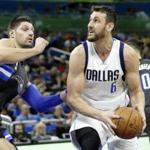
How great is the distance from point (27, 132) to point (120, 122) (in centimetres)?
564

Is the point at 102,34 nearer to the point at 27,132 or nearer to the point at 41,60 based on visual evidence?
the point at 27,132

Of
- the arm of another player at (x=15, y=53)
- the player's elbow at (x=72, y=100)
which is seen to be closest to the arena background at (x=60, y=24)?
the player's elbow at (x=72, y=100)

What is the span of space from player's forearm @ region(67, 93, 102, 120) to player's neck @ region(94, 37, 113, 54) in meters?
0.54

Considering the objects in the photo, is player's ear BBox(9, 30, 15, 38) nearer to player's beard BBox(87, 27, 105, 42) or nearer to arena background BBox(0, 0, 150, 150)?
player's beard BBox(87, 27, 105, 42)

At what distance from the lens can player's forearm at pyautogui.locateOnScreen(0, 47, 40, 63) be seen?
5.07m

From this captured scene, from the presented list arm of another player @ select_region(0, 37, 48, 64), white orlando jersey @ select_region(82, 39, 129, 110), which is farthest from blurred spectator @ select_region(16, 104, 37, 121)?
arm of another player @ select_region(0, 37, 48, 64)

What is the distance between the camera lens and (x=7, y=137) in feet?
17.9

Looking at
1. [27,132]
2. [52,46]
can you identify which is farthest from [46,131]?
[52,46]

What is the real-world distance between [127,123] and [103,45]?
31.5 inches

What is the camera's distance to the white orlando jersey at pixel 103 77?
220 inches

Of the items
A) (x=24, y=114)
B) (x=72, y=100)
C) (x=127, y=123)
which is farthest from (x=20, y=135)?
(x=127, y=123)

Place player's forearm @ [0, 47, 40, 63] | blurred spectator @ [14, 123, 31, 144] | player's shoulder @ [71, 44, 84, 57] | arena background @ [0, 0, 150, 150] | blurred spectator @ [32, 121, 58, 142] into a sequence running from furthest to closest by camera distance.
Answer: arena background @ [0, 0, 150, 150] < blurred spectator @ [32, 121, 58, 142] < blurred spectator @ [14, 123, 31, 144] < player's shoulder @ [71, 44, 84, 57] < player's forearm @ [0, 47, 40, 63]

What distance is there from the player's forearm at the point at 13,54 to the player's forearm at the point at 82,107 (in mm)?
601

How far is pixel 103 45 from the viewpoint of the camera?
5.64 m
